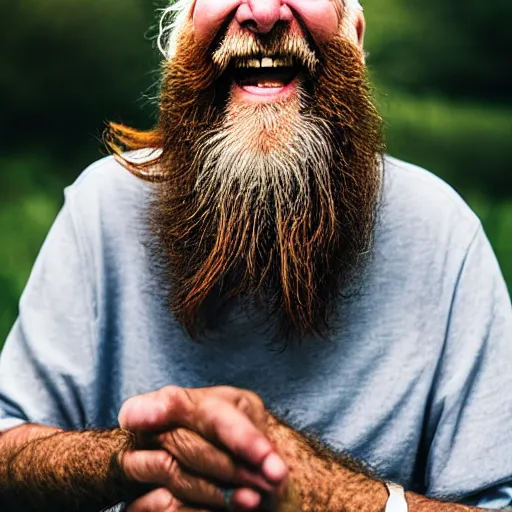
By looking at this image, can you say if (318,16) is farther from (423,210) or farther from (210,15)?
(423,210)

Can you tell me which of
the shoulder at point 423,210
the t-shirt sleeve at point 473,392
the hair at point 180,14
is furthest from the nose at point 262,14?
the t-shirt sleeve at point 473,392

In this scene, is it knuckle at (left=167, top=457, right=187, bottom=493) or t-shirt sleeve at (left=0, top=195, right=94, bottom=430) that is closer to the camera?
knuckle at (left=167, top=457, right=187, bottom=493)

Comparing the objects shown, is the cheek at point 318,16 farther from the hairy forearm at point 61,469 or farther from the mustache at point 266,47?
the hairy forearm at point 61,469

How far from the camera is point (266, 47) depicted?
134 centimetres

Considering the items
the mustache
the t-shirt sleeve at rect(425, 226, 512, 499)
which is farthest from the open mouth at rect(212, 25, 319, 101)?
the t-shirt sleeve at rect(425, 226, 512, 499)

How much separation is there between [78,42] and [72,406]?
1070 mm

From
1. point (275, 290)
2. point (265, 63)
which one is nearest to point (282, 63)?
point (265, 63)

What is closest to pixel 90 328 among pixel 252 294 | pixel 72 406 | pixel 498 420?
pixel 72 406

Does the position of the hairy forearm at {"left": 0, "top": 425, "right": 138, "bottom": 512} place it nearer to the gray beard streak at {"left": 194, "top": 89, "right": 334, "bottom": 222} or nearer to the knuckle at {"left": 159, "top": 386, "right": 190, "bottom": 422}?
the knuckle at {"left": 159, "top": 386, "right": 190, "bottom": 422}

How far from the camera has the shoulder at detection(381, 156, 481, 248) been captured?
1486 millimetres

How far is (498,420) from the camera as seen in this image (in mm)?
1423

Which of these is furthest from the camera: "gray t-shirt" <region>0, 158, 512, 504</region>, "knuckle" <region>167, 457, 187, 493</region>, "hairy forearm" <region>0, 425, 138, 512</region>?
"gray t-shirt" <region>0, 158, 512, 504</region>

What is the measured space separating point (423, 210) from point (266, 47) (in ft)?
1.13

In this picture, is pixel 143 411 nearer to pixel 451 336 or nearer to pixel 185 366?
pixel 185 366
